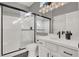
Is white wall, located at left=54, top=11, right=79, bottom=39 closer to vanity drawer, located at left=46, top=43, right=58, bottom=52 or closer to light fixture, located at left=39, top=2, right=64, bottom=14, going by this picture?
light fixture, located at left=39, top=2, right=64, bottom=14

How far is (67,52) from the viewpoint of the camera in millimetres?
939

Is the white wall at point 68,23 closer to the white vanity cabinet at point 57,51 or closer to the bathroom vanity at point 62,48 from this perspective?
the bathroom vanity at point 62,48

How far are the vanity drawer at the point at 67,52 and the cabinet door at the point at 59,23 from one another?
0.72 metres

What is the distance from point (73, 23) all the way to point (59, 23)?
0.35 m

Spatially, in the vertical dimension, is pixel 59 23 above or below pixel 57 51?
above

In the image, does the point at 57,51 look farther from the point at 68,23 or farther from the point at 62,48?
the point at 68,23

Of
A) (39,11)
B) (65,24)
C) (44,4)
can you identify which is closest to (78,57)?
(65,24)

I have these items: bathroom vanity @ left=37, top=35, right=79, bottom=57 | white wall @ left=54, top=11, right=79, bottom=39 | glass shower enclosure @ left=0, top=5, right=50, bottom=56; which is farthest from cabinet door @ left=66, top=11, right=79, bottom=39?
glass shower enclosure @ left=0, top=5, right=50, bottom=56

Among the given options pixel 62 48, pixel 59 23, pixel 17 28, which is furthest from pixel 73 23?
pixel 17 28

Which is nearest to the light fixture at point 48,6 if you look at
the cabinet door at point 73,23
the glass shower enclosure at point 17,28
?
the glass shower enclosure at point 17,28

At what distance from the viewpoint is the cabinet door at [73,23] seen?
1.36 metres

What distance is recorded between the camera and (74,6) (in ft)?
4.67

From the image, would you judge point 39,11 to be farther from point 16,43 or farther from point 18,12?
point 16,43

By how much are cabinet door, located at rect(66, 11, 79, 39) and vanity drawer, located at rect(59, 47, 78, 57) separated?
52 cm
